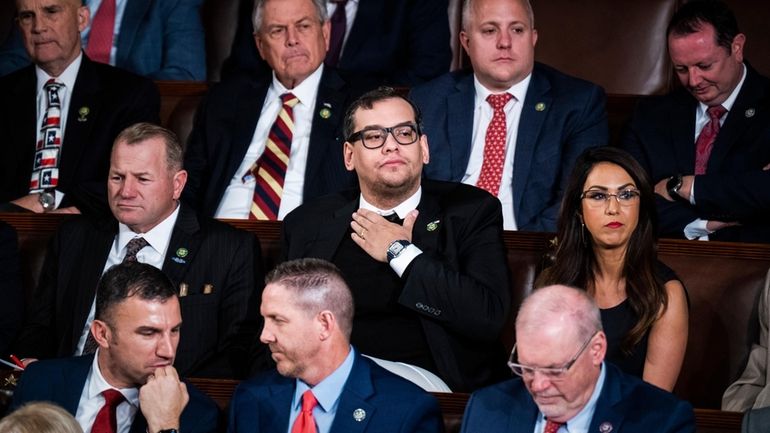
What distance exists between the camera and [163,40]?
393 cm

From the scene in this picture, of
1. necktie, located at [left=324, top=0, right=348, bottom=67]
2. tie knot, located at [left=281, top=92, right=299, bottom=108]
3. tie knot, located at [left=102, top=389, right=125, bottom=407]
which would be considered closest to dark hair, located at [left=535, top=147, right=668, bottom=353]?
tie knot, located at [left=102, top=389, right=125, bottom=407]

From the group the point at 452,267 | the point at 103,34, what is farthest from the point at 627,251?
the point at 103,34

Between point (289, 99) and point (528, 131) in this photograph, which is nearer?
point (528, 131)

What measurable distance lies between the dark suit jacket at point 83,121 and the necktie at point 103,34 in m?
0.32

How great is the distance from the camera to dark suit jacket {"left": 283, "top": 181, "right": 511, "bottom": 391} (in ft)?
8.55

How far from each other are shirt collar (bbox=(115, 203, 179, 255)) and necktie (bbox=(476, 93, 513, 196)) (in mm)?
794

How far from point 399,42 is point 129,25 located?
837mm

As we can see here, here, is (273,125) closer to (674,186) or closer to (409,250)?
(409,250)

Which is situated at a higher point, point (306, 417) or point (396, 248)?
point (396, 248)

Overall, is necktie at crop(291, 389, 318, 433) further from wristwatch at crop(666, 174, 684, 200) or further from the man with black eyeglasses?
wristwatch at crop(666, 174, 684, 200)

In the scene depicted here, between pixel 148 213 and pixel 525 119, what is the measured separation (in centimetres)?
98

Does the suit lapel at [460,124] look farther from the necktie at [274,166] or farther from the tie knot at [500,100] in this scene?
the necktie at [274,166]

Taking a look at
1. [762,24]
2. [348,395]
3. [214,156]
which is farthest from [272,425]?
[762,24]

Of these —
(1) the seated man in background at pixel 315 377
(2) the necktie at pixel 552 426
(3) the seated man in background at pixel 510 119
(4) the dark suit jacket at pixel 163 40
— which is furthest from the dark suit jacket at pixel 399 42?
(2) the necktie at pixel 552 426
